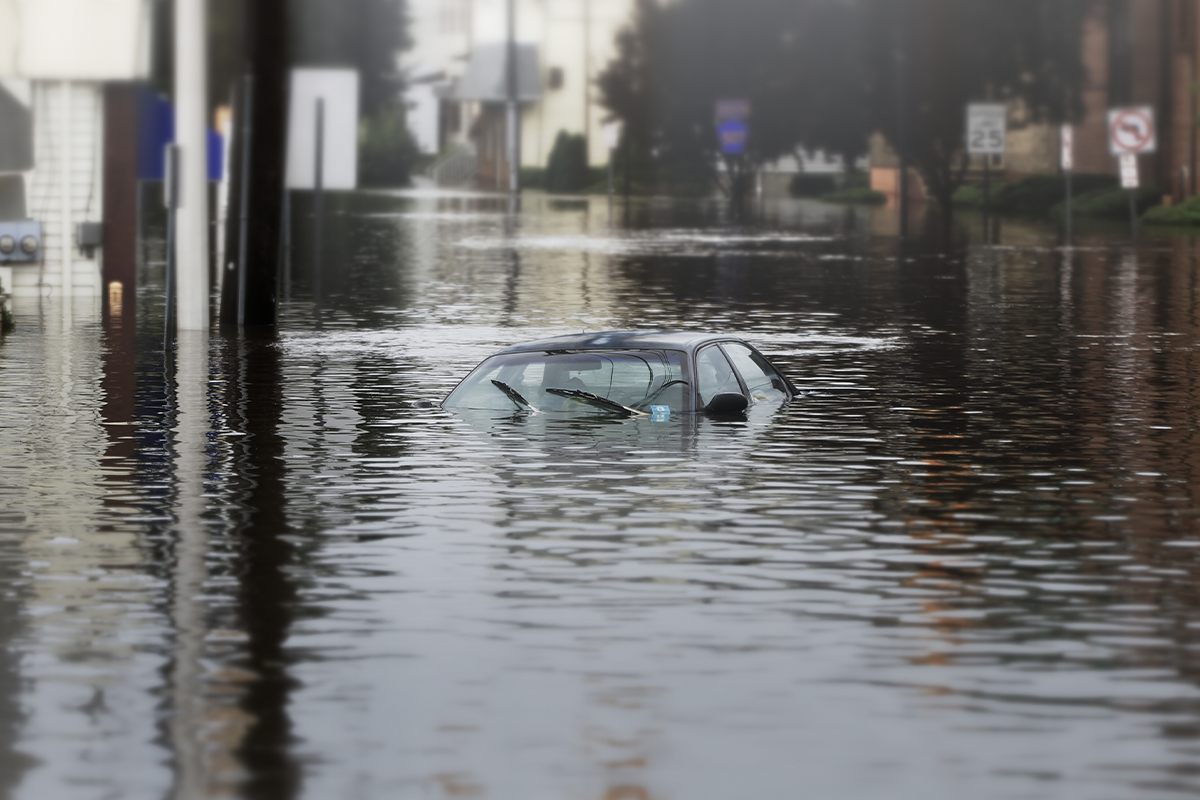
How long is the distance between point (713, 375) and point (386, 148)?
384 feet

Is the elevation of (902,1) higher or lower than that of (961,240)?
higher

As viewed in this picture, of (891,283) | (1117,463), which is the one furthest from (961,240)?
(1117,463)

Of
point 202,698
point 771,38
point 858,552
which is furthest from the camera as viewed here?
point 771,38

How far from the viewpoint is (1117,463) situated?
15.4 metres

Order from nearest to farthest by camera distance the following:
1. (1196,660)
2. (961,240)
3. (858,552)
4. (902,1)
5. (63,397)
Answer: (1196,660)
(858,552)
(63,397)
(961,240)
(902,1)

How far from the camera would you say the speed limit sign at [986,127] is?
57.3 meters

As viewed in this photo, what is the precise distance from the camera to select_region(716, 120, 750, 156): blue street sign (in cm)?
8694

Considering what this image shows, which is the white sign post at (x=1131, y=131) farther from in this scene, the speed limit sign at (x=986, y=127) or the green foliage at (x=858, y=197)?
the green foliage at (x=858, y=197)

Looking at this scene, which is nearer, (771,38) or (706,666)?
(706,666)

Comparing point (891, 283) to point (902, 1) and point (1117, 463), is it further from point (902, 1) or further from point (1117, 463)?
point (902, 1)

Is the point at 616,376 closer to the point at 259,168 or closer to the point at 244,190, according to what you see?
the point at 244,190

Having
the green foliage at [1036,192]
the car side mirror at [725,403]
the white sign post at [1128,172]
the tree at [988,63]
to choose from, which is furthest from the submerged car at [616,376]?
the tree at [988,63]

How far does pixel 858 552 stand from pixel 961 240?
4565cm

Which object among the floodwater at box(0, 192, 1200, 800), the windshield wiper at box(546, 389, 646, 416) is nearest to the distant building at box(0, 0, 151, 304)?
the floodwater at box(0, 192, 1200, 800)
